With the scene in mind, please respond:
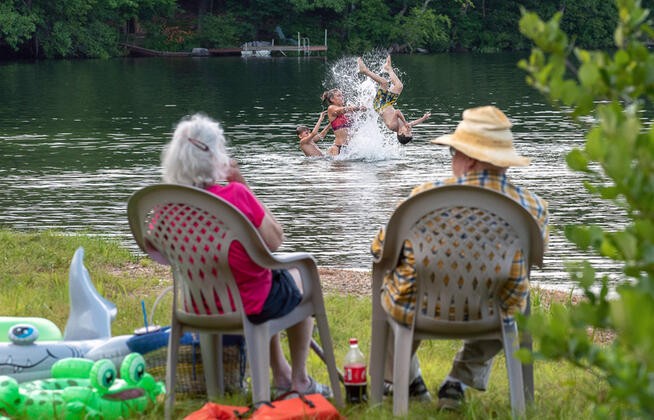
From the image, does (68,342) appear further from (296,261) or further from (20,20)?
(20,20)

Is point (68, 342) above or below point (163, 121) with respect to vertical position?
above

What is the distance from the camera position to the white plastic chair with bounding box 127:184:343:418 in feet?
14.0

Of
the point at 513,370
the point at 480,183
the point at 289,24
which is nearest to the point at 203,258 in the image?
the point at 480,183

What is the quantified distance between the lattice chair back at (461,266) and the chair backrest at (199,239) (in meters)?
0.56

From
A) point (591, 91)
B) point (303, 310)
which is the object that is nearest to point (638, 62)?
point (591, 91)

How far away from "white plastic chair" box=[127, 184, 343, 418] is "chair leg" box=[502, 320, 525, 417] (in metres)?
0.81

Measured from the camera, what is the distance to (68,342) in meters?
5.12

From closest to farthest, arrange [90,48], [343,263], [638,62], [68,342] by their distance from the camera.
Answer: [638,62] → [68,342] → [343,263] → [90,48]

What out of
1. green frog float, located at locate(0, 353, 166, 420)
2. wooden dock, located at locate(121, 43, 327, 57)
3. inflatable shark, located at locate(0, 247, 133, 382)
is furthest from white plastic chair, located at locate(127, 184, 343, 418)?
wooden dock, located at locate(121, 43, 327, 57)

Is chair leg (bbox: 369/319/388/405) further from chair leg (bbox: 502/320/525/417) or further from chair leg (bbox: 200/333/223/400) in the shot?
chair leg (bbox: 200/333/223/400)

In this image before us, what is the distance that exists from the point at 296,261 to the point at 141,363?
0.68 meters

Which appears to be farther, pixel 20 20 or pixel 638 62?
pixel 20 20

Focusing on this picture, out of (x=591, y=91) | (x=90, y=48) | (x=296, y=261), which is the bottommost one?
(x=90, y=48)

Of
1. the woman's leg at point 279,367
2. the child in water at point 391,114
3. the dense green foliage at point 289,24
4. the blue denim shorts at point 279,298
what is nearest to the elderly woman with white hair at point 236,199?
the blue denim shorts at point 279,298
